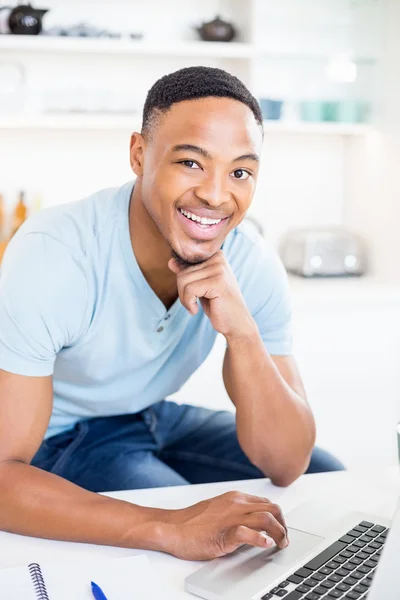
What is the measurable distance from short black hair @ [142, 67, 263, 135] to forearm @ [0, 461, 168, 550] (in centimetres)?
64

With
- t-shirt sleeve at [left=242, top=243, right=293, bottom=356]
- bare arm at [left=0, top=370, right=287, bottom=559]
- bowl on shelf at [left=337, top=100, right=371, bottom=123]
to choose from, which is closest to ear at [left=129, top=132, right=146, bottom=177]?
t-shirt sleeve at [left=242, top=243, right=293, bottom=356]

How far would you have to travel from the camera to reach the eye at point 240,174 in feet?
4.55

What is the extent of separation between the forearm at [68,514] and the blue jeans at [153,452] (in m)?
0.37

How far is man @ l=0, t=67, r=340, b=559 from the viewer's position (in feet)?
3.74

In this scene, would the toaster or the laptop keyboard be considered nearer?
the laptop keyboard

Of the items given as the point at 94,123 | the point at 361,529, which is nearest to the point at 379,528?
the point at 361,529

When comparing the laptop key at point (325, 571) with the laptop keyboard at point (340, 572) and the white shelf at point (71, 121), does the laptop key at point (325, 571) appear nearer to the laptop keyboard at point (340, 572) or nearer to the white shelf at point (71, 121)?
the laptop keyboard at point (340, 572)

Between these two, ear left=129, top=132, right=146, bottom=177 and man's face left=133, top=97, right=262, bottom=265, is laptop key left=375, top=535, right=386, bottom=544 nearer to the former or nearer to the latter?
man's face left=133, top=97, right=262, bottom=265

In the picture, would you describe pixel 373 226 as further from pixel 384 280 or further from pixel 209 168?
pixel 209 168

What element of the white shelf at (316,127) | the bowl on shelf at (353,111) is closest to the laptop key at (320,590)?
the white shelf at (316,127)

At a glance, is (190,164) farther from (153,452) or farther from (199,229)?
(153,452)

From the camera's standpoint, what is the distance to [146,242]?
5.05 feet

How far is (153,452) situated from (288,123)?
1.97 metres

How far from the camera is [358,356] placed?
10.3ft
